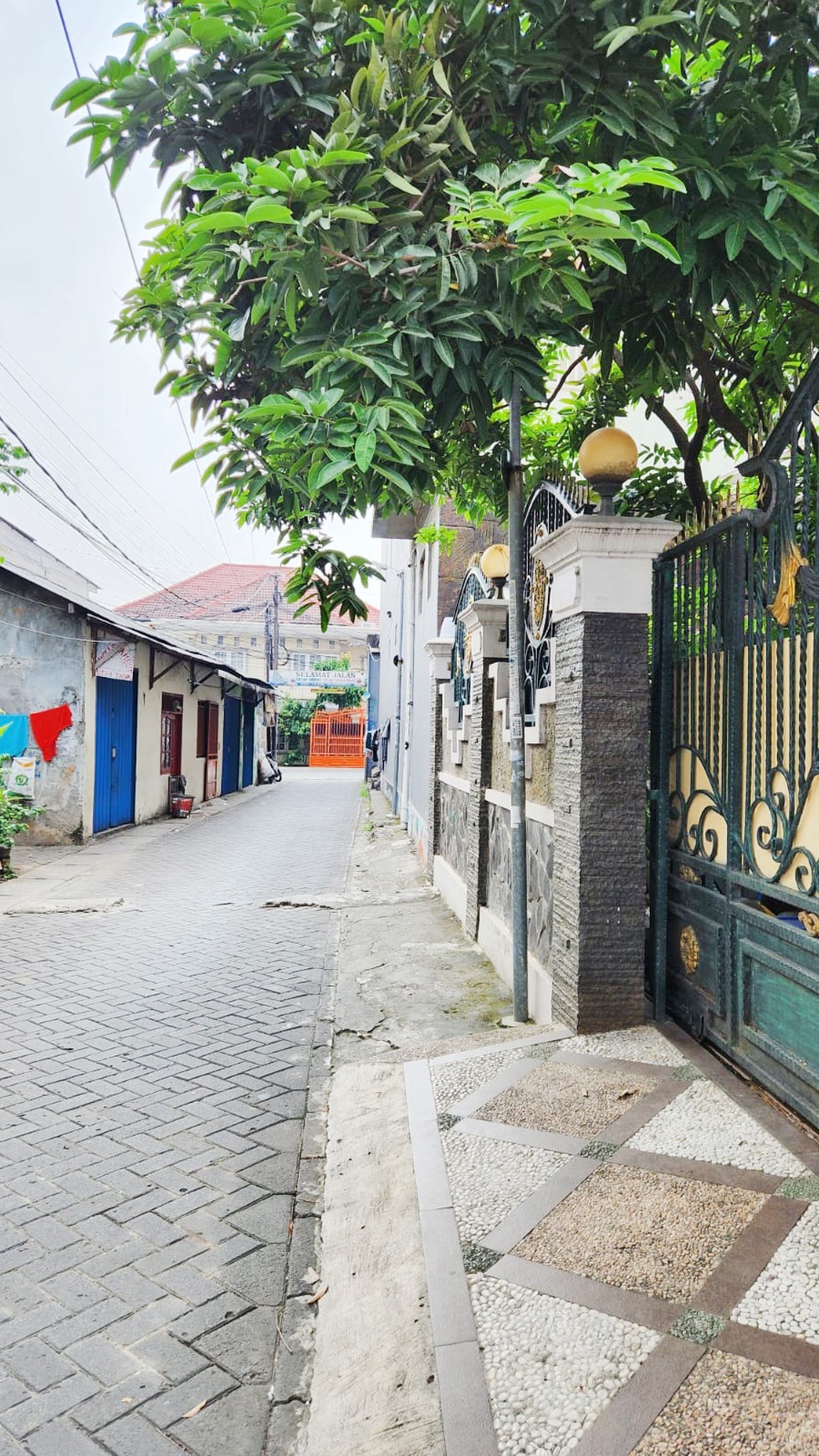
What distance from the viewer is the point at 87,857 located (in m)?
12.1

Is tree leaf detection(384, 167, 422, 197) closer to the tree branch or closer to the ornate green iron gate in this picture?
the ornate green iron gate

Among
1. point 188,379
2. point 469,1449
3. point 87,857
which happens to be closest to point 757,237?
point 188,379

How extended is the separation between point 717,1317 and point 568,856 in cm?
230

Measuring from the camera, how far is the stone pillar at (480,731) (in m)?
6.69

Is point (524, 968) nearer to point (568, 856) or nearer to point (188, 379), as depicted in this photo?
point (568, 856)

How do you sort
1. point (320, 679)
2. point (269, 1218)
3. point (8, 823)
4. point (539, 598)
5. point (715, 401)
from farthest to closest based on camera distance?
point (320, 679), point (8, 823), point (539, 598), point (715, 401), point (269, 1218)

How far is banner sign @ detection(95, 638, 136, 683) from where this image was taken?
1338 centimetres

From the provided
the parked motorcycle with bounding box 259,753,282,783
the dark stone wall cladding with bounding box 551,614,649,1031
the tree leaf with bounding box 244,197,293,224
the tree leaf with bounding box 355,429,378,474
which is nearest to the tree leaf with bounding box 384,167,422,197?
the tree leaf with bounding box 244,197,293,224

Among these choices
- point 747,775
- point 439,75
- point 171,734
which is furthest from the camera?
point 171,734

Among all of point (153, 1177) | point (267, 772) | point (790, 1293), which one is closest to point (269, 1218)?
point (153, 1177)

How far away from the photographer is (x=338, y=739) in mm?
41250

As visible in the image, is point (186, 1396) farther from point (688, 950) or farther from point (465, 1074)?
point (688, 950)

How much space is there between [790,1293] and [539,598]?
3834mm

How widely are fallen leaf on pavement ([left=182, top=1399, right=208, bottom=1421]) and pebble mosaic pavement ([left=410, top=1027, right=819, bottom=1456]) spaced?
26.6 inches
